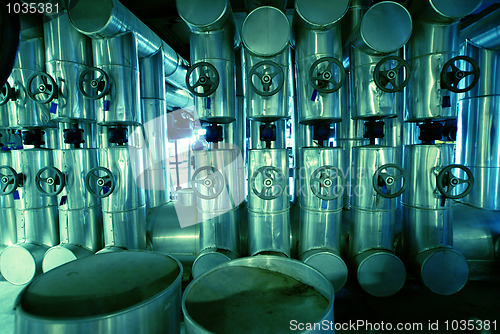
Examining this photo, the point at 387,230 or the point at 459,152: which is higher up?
the point at 459,152

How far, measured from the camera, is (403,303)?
1739 millimetres

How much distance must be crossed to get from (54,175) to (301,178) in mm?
1811

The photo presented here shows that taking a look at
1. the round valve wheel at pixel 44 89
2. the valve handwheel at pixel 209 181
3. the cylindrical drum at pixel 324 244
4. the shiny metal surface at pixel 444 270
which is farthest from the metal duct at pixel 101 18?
the shiny metal surface at pixel 444 270

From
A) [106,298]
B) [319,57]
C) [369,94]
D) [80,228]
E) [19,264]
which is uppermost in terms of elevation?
[319,57]

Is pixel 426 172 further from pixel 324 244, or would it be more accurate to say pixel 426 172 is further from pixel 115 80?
pixel 115 80

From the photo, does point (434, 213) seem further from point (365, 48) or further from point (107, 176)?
point (107, 176)

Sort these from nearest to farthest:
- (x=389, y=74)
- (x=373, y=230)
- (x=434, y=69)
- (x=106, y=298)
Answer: (x=106, y=298) < (x=389, y=74) < (x=434, y=69) < (x=373, y=230)

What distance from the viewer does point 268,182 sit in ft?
5.25

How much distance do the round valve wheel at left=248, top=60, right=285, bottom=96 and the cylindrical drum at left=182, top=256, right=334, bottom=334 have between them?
39.0 inches

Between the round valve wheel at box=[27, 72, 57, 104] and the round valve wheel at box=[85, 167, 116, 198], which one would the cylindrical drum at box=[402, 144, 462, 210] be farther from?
the round valve wheel at box=[27, 72, 57, 104]

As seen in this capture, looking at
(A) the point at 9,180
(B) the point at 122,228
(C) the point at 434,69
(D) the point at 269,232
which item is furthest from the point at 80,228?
(C) the point at 434,69

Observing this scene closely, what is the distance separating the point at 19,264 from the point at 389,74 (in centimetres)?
298

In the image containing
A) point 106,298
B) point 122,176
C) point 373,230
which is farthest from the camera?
point 122,176

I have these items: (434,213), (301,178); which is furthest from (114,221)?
(434,213)
